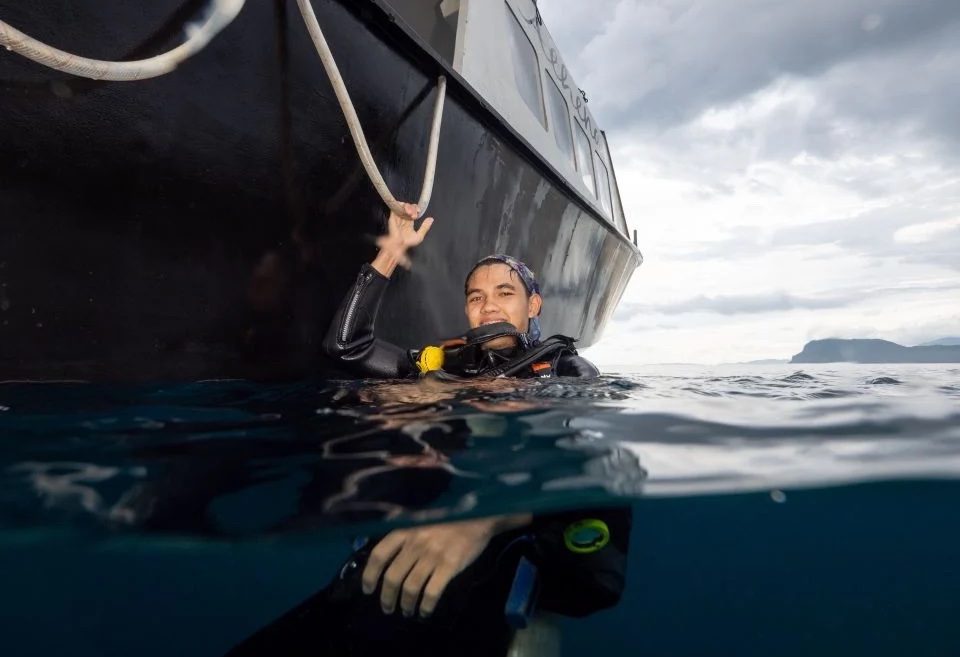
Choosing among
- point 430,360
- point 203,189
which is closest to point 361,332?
point 430,360

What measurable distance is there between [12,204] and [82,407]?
82cm

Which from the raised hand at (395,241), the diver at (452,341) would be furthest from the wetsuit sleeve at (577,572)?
the raised hand at (395,241)

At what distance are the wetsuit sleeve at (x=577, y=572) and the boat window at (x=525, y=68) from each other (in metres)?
4.58

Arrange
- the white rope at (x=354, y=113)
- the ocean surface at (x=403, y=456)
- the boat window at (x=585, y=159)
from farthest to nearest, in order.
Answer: the boat window at (x=585, y=159), the white rope at (x=354, y=113), the ocean surface at (x=403, y=456)

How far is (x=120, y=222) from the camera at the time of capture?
2.29 m

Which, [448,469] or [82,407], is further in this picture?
[82,407]

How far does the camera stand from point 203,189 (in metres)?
2.52

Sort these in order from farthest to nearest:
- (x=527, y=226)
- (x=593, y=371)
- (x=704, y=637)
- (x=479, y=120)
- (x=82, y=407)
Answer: (x=704, y=637), (x=527, y=226), (x=479, y=120), (x=593, y=371), (x=82, y=407)

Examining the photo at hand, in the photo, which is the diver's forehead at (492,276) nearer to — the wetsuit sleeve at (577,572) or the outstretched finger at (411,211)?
the outstretched finger at (411,211)

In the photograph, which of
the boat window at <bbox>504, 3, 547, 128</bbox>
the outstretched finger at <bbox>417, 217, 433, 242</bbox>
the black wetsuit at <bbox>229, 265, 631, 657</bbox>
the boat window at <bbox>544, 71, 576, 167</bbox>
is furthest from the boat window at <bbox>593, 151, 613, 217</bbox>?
the black wetsuit at <bbox>229, 265, 631, 657</bbox>

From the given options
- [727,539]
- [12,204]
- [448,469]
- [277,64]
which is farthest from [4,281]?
[727,539]

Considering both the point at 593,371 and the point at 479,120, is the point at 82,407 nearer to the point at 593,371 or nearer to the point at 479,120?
the point at 593,371

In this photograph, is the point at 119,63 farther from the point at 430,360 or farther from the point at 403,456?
the point at 430,360

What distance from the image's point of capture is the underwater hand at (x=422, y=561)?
152cm
